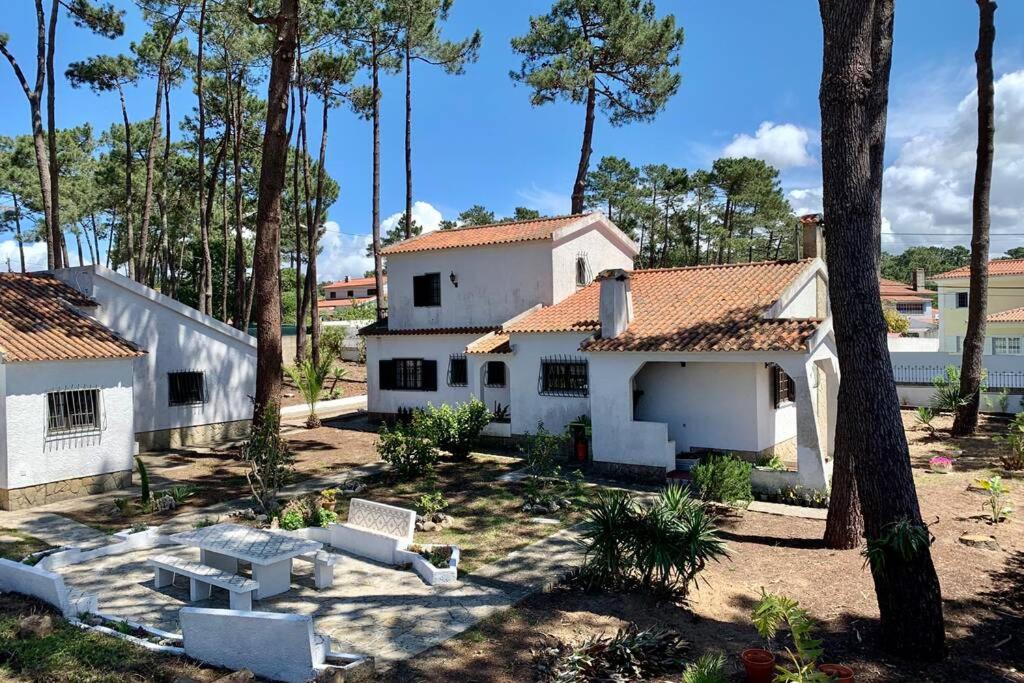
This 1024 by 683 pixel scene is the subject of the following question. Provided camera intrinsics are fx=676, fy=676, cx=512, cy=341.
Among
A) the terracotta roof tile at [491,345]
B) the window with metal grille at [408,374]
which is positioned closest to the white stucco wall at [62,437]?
the terracotta roof tile at [491,345]

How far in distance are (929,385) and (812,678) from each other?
83.5 feet

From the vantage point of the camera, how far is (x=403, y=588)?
8.99 metres

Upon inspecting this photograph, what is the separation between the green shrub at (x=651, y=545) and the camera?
8203 mm

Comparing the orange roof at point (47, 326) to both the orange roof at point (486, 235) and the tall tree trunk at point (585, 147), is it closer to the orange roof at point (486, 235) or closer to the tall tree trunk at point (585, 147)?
the orange roof at point (486, 235)

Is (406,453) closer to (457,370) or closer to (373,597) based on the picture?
(457,370)

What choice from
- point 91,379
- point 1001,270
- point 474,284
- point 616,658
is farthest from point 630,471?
point 1001,270

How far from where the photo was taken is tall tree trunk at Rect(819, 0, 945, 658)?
7.17m

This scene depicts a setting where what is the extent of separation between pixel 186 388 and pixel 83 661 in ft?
48.7

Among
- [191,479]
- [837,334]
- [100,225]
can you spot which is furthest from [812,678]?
[100,225]

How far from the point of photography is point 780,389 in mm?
16500

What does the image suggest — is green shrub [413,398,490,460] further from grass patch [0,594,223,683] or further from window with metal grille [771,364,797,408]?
grass patch [0,594,223,683]

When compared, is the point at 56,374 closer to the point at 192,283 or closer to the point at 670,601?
the point at 670,601

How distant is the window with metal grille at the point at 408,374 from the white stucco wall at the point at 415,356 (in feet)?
0.47

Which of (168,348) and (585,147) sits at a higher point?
(585,147)
